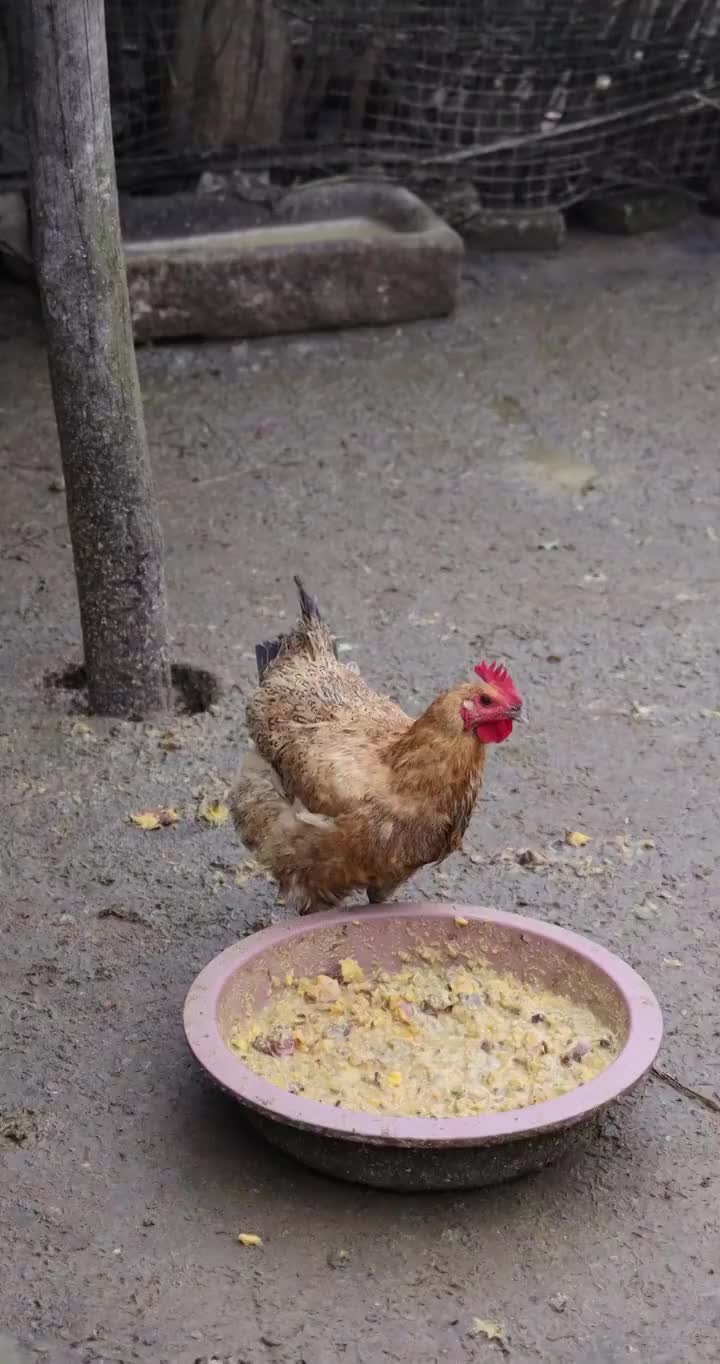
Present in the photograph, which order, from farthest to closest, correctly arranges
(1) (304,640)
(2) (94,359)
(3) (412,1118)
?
1. (2) (94,359)
2. (1) (304,640)
3. (3) (412,1118)

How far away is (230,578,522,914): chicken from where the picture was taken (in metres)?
3.67

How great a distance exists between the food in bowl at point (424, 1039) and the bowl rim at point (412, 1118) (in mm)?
117

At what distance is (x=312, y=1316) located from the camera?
3078mm

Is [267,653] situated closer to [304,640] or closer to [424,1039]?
[304,640]

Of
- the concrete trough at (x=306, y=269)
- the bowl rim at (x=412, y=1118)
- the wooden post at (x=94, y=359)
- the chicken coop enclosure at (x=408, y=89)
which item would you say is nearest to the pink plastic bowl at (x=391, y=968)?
the bowl rim at (x=412, y=1118)

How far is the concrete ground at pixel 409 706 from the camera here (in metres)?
3.16

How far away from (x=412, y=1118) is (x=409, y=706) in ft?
7.73

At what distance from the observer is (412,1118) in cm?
314

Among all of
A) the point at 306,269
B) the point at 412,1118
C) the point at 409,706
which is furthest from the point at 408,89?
the point at 412,1118

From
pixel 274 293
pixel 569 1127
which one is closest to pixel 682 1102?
pixel 569 1127

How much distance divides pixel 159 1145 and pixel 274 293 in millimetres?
5380

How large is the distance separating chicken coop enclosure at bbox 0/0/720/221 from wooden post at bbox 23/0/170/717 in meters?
3.52

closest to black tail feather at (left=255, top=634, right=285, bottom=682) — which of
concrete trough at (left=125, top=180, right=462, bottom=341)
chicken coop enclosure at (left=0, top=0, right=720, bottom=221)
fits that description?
concrete trough at (left=125, top=180, right=462, bottom=341)

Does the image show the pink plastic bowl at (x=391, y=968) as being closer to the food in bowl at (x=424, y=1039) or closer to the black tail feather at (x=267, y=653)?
the food in bowl at (x=424, y=1039)
